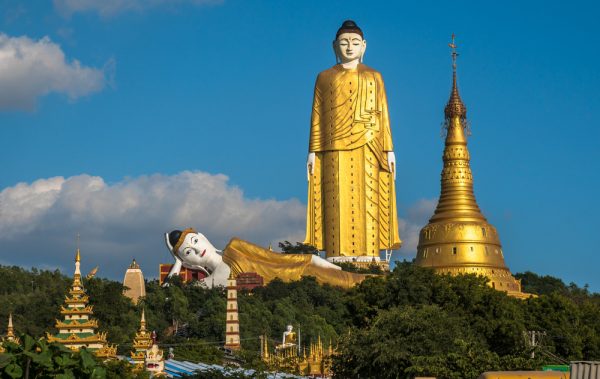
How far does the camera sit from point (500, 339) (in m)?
34.8

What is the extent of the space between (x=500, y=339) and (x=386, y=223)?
3539cm

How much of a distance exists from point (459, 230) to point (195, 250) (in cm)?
1545

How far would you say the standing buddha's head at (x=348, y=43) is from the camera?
6950 centimetres

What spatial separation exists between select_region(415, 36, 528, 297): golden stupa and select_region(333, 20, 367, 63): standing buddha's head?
1158 centimetres

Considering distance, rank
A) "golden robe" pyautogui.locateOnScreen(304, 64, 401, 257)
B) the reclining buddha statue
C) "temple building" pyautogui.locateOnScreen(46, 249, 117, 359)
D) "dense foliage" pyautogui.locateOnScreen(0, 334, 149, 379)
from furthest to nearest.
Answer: "golden robe" pyautogui.locateOnScreen(304, 64, 401, 257), the reclining buddha statue, "temple building" pyautogui.locateOnScreen(46, 249, 117, 359), "dense foliage" pyautogui.locateOnScreen(0, 334, 149, 379)

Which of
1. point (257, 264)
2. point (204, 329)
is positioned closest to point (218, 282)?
point (257, 264)

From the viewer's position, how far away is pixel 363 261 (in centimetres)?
6862

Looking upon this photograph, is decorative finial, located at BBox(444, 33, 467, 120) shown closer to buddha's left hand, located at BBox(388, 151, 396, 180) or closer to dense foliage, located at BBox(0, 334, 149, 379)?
buddha's left hand, located at BBox(388, 151, 396, 180)

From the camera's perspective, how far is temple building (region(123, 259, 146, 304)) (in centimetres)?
5775

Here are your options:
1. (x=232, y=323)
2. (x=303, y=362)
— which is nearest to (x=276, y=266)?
(x=232, y=323)

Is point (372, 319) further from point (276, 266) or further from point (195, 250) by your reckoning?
point (195, 250)

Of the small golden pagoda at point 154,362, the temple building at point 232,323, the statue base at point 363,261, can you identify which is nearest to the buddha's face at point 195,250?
the statue base at point 363,261

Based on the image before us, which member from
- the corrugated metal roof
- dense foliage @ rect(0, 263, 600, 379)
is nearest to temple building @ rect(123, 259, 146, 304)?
dense foliage @ rect(0, 263, 600, 379)

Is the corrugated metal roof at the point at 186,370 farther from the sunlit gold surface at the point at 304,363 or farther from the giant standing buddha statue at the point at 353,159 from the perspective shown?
the giant standing buddha statue at the point at 353,159
